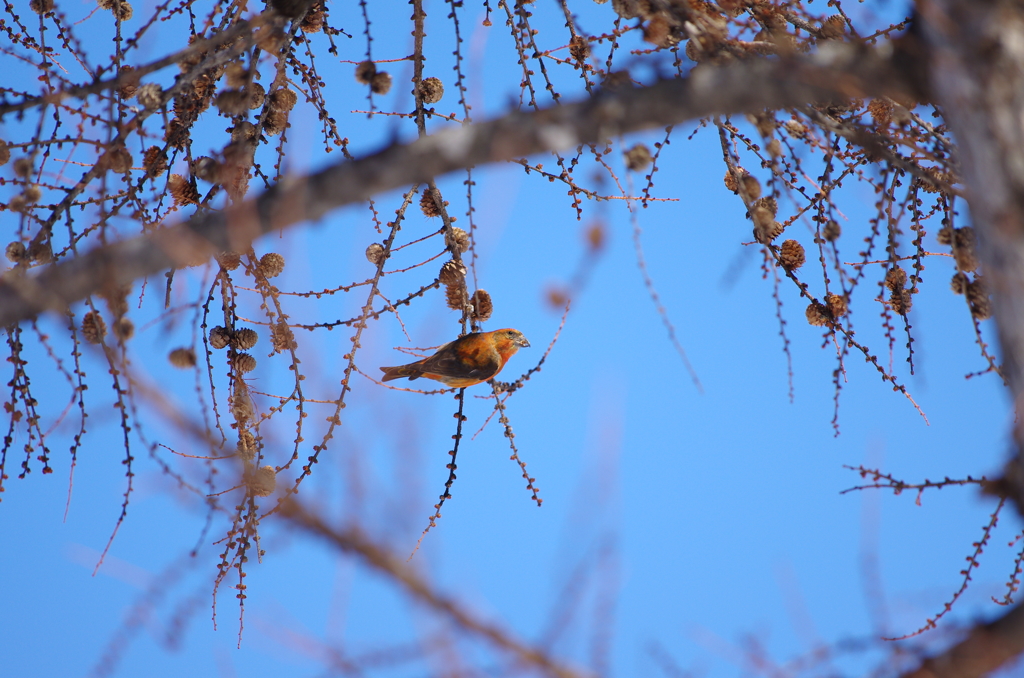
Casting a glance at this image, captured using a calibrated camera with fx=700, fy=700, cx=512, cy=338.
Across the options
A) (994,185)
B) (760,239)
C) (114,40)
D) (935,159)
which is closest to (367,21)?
(114,40)

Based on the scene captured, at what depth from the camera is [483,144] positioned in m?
1.77

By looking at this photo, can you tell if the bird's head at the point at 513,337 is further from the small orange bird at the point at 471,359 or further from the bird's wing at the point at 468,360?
the bird's wing at the point at 468,360

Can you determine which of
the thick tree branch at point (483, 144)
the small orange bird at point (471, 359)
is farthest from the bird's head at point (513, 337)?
the thick tree branch at point (483, 144)

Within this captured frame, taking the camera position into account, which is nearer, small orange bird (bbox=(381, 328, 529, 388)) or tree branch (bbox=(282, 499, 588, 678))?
tree branch (bbox=(282, 499, 588, 678))

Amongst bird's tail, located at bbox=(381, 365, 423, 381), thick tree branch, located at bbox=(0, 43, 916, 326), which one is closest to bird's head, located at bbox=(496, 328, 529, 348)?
bird's tail, located at bbox=(381, 365, 423, 381)

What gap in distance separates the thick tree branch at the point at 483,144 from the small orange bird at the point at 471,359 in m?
1.40

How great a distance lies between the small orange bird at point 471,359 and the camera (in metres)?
3.21

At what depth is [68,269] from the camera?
178 cm

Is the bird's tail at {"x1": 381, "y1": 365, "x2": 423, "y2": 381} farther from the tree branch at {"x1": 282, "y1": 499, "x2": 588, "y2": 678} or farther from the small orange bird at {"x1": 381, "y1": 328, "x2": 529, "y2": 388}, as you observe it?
the tree branch at {"x1": 282, "y1": 499, "x2": 588, "y2": 678}

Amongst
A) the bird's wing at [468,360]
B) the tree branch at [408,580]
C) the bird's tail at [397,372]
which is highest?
the bird's tail at [397,372]

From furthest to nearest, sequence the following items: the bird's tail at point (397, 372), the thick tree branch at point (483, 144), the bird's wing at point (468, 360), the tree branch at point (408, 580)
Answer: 1. the bird's tail at point (397, 372)
2. the bird's wing at point (468, 360)
3. the thick tree branch at point (483, 144)
4. the tree branch at point (408, 580)

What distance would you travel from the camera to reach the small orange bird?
321 cm

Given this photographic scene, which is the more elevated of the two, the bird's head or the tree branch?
the bird's head

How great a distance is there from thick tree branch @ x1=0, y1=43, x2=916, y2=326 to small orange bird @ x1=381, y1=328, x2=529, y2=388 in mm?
1398
